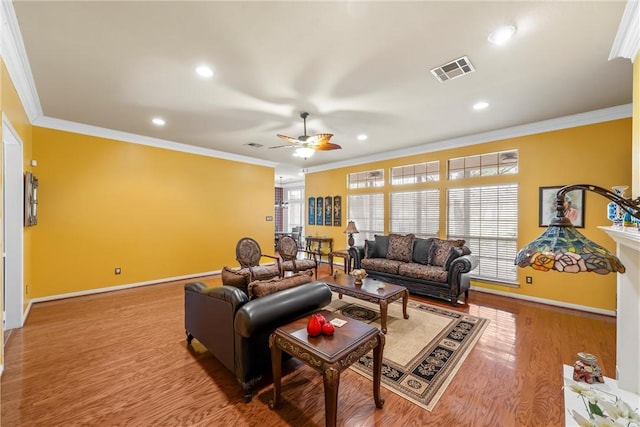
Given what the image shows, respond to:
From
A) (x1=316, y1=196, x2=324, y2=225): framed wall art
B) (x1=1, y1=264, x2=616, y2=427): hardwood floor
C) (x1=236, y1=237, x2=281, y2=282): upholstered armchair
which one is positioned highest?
(x1=316, y1=196, x2=324, y2=225): framed wall art

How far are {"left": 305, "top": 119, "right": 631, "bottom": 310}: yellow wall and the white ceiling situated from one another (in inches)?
17.7

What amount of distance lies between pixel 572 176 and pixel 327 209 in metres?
5.26

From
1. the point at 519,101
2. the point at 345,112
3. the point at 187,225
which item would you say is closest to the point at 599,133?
the point at 519,101

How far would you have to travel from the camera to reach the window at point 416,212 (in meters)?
5.65

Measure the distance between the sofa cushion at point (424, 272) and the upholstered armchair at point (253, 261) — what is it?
2.29 meters

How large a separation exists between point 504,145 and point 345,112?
3.09m

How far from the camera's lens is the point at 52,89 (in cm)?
326

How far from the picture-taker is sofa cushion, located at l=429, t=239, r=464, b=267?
467 centimetres

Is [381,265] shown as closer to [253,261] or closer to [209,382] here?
[253,261]

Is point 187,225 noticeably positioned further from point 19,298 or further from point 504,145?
point 504,145

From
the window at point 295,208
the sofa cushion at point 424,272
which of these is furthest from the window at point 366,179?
the window at point 295,208

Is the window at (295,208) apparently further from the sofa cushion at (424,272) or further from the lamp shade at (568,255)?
the lamp shade at (568,255)

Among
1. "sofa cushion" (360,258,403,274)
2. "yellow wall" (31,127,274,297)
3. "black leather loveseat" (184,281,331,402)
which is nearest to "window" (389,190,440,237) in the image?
"sofa cushion" (360,258,403,274)

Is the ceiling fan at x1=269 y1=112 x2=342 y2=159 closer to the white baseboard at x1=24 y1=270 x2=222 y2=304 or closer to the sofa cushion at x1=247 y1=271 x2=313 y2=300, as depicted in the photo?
the sofa cushion at x1=247 y1=271 x2=313 y2=300
